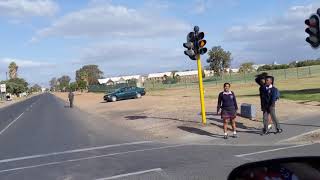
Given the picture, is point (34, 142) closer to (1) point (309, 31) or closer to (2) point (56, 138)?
(2) point (56, 138)

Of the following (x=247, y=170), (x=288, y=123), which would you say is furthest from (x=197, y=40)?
(x=247, y=170)

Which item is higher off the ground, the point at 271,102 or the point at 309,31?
the point at 309,31

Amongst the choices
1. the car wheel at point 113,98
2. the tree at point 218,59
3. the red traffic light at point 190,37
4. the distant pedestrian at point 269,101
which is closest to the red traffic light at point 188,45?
the red traffic light at point 190,37

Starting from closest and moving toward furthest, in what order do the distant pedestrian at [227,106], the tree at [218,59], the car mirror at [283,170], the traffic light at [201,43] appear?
the car mirror at [283,170]
the distant pedestrian at [227,106]
the traffic light at [201,43]
the tree at [218,59]

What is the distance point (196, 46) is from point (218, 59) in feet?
286

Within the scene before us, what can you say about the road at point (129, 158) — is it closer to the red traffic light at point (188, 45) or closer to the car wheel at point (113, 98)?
the red traffic light at point (188, 45)

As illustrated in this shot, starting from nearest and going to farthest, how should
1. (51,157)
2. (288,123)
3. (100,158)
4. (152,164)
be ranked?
(152,164) < (100,158) < (51,157) < (288,123)

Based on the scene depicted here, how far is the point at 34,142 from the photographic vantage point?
61.7 ft

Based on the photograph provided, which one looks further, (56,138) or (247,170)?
(56,138)

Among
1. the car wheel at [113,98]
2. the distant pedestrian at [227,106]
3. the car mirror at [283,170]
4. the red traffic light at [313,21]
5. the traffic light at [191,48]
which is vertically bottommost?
the car wheel at [113,98]

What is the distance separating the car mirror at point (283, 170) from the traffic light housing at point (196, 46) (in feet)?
54.2

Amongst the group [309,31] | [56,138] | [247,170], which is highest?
[309,31]

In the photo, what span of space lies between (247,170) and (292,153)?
29.5ft

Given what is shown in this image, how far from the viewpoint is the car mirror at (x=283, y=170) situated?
9.84ft
